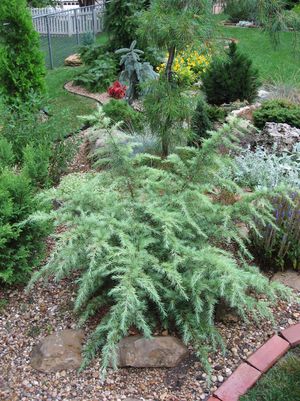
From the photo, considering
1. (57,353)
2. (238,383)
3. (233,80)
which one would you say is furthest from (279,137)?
(57,353)

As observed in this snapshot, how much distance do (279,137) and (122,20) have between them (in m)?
5.07

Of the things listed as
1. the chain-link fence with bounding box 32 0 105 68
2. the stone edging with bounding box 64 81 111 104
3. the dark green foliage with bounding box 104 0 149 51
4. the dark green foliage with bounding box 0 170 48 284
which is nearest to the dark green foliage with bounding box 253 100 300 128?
the stone edging with bounding box 64 81 111 104

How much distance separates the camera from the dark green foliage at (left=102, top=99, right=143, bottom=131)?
19.0 feet

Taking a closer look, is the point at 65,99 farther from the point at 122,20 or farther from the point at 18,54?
the point at 18,54

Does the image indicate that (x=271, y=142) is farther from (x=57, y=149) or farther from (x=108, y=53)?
(x=108, y=53)

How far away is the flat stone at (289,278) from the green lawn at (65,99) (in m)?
3.42

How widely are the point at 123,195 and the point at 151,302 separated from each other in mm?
786

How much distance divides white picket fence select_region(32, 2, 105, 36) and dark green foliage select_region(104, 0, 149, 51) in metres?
3.42

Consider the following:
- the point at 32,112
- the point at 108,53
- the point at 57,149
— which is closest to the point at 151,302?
the point at 57,149

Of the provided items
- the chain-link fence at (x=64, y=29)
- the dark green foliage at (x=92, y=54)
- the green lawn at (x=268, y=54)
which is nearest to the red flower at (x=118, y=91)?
the dark green foliage at (x=92, y=54)

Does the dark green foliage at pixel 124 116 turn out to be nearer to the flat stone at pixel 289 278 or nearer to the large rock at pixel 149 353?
the flat stone at pixel 289 278

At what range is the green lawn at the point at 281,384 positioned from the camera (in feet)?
8.44

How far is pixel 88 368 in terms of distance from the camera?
2693 millimetres

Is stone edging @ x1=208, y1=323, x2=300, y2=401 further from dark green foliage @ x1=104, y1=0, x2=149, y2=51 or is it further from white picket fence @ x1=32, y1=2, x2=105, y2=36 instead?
white picket fence @ x1=32, y1=2, x2=105, y2=36
